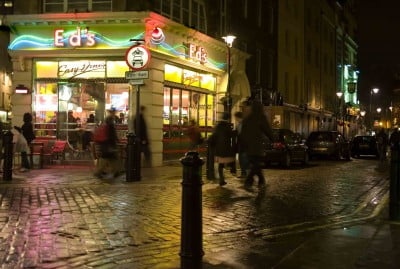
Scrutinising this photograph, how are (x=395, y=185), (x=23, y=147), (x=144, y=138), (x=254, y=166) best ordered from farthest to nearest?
(x=144, y=138)
(x=23, y=147)
(x=254, y=166)
(x=395, y=185)

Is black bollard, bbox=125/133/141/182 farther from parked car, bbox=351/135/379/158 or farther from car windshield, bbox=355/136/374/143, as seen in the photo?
car windshield, bbox=355/136/374/143

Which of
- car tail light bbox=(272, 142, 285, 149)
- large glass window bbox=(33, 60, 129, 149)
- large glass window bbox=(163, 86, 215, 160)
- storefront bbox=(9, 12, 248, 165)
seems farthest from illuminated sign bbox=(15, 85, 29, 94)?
car tail light bbox=(272, 142, 285, 149)

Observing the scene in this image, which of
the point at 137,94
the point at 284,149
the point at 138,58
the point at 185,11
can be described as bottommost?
the point at 284,149

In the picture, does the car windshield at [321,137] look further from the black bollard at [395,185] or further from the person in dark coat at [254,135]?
the black bollard at [395,185]

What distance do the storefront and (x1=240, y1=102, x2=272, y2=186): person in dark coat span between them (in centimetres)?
732

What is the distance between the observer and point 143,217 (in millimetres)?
8594

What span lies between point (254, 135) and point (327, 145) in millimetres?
15474

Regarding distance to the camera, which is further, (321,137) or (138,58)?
(321,137)

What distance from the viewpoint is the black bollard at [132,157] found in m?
13.3

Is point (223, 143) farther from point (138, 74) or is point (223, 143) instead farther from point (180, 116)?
point (180, 116)

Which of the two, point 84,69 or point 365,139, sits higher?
point 84,69

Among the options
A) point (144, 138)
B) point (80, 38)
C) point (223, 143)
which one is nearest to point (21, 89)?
point (80, 38)

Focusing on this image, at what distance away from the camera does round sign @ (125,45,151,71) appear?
48.6 feet

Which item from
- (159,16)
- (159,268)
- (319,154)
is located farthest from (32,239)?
(319,154)
